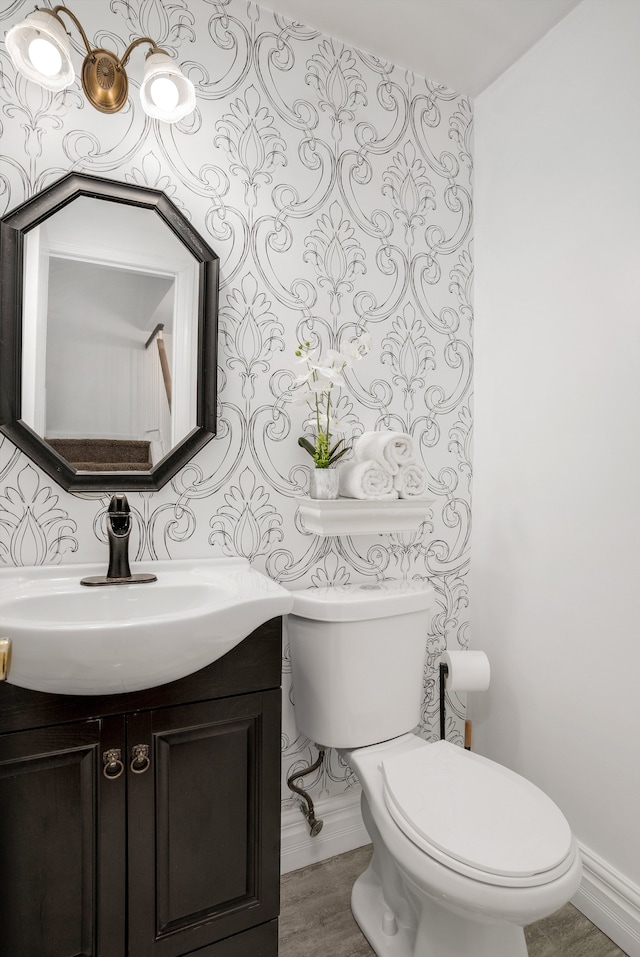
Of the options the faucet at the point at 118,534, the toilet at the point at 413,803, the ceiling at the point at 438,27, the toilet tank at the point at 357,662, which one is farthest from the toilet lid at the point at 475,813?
the ceiling at the point at 438,27

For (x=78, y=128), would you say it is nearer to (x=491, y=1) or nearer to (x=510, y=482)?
(x=491, y=1)

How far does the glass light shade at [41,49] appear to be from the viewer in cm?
113

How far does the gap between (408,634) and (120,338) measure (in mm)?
1099

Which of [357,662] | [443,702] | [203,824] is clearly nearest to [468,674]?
[443,702]

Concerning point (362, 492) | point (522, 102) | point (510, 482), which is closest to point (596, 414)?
point (510, 482)

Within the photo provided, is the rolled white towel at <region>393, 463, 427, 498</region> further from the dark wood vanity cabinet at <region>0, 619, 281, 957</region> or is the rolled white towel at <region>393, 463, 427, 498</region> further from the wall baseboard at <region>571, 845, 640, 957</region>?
the wall baseboard at <region>571, 845, 640, 957</region>

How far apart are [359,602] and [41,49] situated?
1.45 m

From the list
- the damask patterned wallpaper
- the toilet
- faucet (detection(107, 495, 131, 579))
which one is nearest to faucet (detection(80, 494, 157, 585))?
faucet (detection(107, 495, 131, 579))

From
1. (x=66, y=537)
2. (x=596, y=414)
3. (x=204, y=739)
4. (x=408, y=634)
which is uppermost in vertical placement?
(x=596, y=414)

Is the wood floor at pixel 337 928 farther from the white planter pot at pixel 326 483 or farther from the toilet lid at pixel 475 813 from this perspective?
the white planter pot at pixel 326 483

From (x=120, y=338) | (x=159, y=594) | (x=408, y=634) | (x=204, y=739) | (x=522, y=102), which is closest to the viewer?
(x=204, y=739)

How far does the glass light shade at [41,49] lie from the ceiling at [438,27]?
70 centimetres

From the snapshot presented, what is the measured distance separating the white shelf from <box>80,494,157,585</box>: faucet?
0.46 m

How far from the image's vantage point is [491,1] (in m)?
1.55
